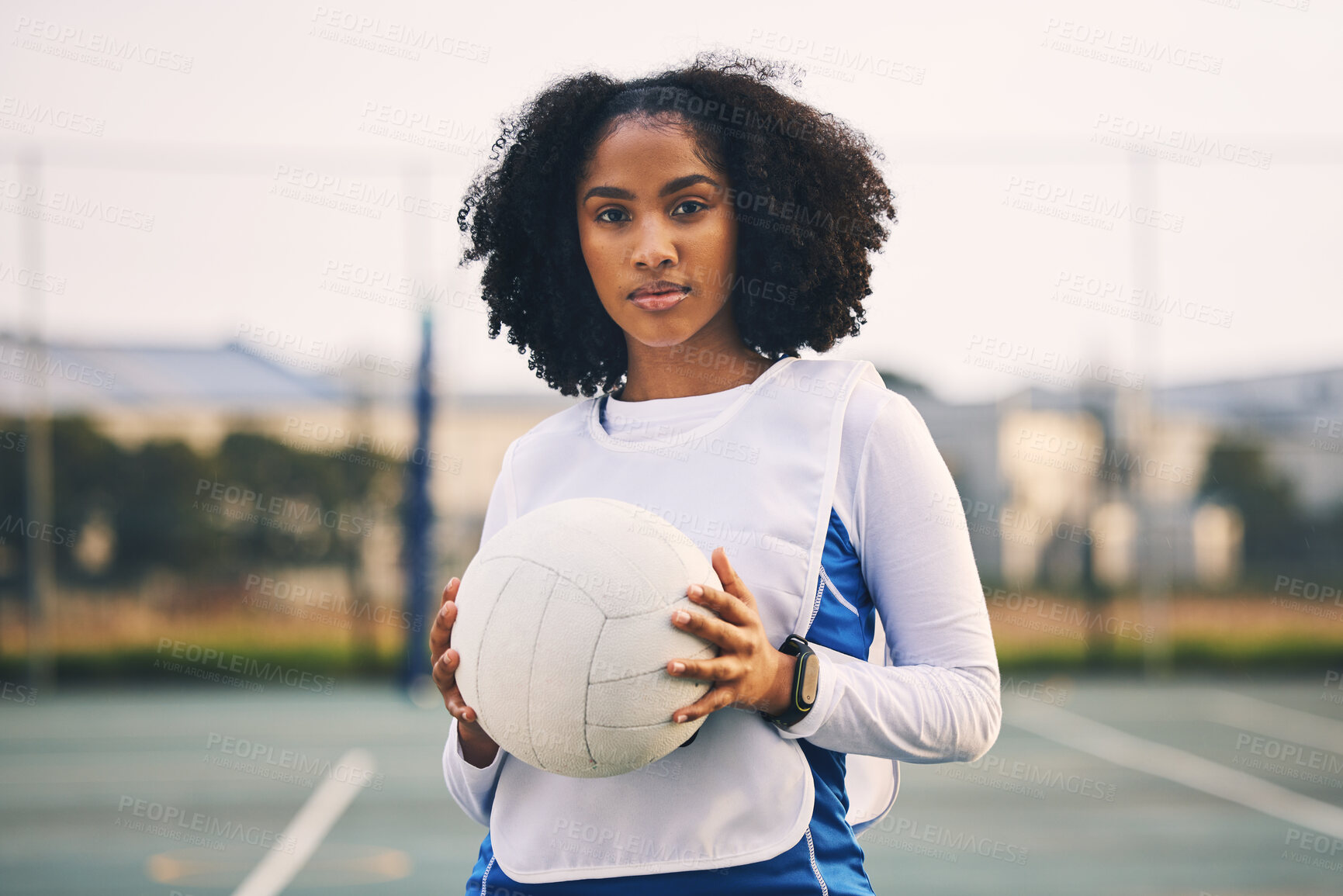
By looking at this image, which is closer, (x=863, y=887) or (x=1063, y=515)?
(x=863, y=887)

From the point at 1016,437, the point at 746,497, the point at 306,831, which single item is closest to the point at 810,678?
the point at 746,497

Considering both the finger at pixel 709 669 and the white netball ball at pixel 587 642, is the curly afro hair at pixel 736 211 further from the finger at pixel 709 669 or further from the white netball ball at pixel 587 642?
the finger at pixel 709 669

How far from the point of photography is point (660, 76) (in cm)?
192

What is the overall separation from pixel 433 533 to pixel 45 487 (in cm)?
400

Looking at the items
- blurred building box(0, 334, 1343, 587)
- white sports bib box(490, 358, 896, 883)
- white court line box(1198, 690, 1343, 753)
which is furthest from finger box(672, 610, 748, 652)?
blurred building box(0, 334, 1343, 587)

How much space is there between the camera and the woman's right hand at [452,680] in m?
1.58

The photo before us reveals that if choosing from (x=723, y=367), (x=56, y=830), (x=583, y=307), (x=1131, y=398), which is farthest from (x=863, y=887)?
(x=1131, y=398)

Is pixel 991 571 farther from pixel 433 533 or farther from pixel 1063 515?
pixel 433 533

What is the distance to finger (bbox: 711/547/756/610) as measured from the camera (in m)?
1.41

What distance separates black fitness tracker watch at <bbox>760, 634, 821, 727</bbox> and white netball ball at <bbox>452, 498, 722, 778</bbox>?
10cm

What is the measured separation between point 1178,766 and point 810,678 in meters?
8.56

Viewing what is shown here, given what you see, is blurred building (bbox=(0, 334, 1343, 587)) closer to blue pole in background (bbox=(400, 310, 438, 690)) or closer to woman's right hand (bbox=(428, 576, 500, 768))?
blue pole in background (bbox=(400, 310, 438, 690))

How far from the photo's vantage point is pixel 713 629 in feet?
4.56

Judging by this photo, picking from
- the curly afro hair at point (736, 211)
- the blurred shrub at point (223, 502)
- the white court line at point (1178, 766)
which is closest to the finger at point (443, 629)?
the curly afro hair at point (736, 211)
